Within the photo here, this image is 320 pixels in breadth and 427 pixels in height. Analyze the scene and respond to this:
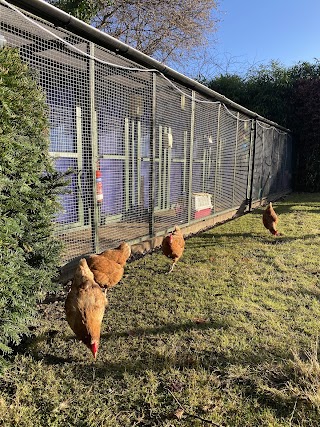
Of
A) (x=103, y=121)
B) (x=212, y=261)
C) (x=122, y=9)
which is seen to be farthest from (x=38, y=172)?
(x=122, y=9)

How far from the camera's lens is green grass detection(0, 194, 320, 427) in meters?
1.75

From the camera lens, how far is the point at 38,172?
2.36 m

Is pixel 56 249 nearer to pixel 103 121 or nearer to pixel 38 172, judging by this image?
pixel 38 172

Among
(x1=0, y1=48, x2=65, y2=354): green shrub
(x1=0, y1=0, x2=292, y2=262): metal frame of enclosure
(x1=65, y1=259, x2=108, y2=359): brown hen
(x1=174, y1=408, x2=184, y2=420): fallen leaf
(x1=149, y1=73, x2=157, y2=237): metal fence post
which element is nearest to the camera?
(x1=174, y1=408, x2=184, y2=420): fallen leaf

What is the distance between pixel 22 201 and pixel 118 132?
243 cm

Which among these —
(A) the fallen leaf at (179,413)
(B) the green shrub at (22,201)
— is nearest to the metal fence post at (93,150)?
(B) the green shrub at (22,201)

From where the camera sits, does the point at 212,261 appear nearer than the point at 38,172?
No

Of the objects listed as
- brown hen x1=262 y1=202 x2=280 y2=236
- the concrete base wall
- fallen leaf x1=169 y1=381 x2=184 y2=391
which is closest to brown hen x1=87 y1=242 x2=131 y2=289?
the concrete base wall

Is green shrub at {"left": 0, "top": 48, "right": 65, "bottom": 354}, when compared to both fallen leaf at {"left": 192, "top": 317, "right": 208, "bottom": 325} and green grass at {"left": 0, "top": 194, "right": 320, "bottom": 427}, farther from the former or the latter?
fallen leaf at {"left": 192, "top": 317, "right": 208, "bottom": 325}

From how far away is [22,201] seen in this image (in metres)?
2.20

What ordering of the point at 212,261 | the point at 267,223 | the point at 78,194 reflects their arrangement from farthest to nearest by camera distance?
the point at 267,223 → the point at 212,261 → the point at 78,194

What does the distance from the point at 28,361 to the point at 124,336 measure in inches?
28.3

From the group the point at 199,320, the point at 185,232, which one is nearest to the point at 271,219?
the point at 185,232

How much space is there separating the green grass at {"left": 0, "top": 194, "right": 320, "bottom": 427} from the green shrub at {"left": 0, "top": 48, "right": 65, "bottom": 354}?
0.35 m
